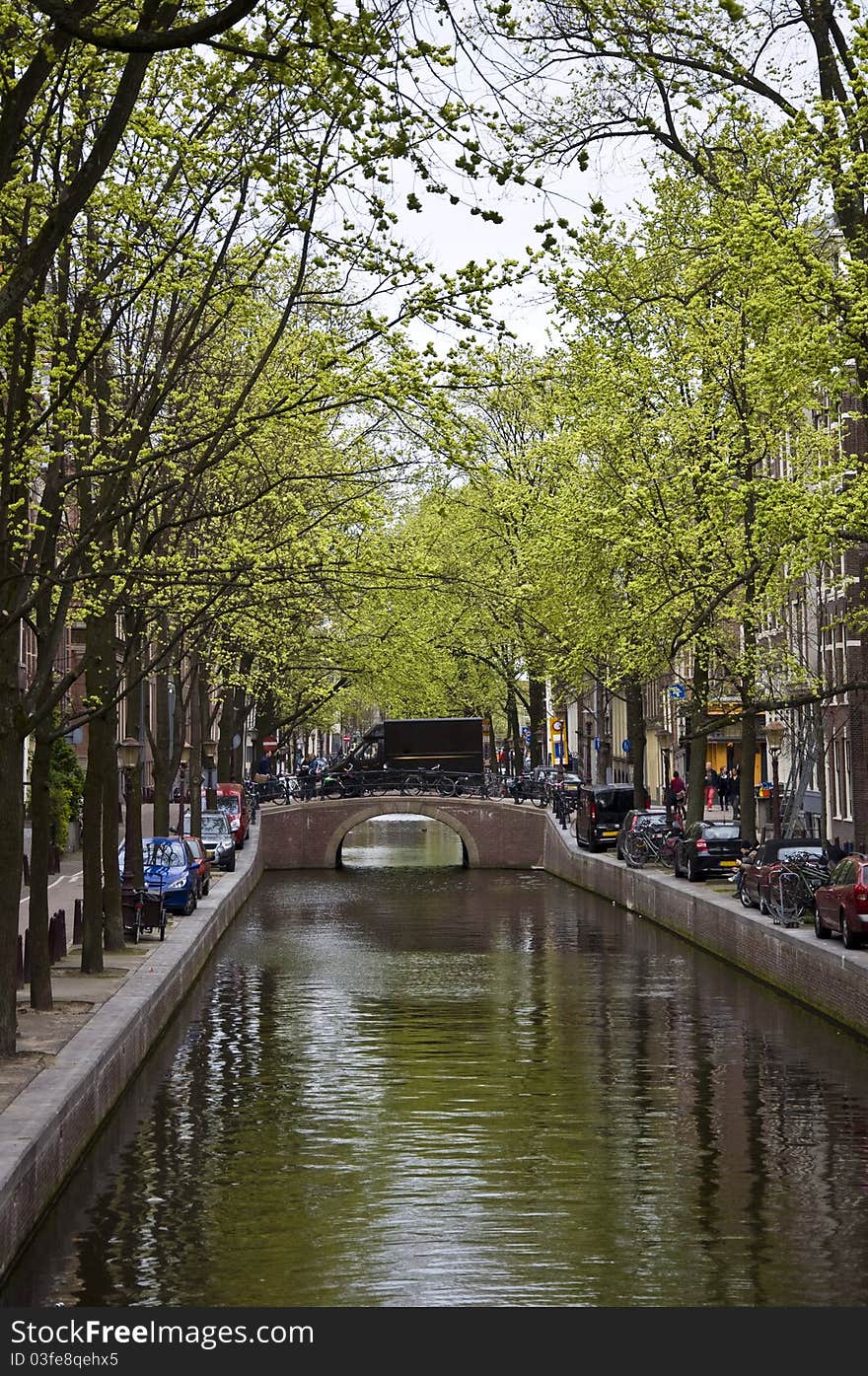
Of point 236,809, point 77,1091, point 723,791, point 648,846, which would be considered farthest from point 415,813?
point 77,1091

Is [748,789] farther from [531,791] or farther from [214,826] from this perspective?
[531,791]

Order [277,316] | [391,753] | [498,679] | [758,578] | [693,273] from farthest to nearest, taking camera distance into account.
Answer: [498,679], [391,753], [277,316], [758,578], [693,273]

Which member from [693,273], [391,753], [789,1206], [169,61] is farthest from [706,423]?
[391,753]

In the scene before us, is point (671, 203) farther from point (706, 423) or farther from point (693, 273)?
point (693, 273)

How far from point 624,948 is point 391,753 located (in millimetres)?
36892

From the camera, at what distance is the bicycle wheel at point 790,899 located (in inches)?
1271

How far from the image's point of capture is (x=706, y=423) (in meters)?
41.2

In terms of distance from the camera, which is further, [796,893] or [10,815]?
[796,893]

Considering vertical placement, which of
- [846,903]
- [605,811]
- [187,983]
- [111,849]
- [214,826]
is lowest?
[187,983]

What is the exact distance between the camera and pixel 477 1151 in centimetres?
1953

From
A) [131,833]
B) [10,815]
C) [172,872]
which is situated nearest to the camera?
[10,815]

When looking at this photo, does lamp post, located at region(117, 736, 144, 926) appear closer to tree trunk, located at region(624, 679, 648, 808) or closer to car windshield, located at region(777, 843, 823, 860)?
car windshield, located at region(777, 843, 823, 860)

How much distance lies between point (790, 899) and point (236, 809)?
32.1m

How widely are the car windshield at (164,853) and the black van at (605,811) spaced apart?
1887 centimetres
